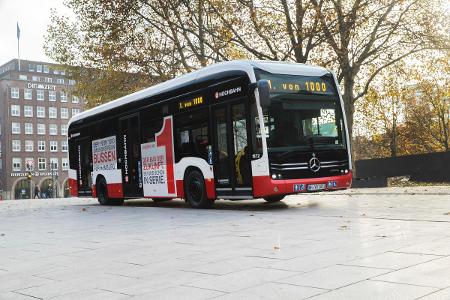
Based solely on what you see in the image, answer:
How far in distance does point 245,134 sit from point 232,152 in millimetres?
608

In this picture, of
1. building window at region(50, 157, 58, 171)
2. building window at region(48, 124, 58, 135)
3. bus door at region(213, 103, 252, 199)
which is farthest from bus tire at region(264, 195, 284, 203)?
building window at region(48, 124, 58, 135)

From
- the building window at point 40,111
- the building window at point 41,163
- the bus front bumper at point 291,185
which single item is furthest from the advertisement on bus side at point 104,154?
the building window at point 40,111

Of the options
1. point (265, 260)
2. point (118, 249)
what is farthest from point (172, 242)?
point (265, 260)

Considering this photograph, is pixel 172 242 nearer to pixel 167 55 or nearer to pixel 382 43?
pixel 382 43

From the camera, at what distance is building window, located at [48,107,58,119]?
98.6 metres

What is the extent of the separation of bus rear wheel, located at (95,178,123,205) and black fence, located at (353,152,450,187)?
1009 centimetres

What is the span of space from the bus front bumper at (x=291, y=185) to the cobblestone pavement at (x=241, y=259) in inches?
63.6

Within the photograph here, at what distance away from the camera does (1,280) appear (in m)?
5.67

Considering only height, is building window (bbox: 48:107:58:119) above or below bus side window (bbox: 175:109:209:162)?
above

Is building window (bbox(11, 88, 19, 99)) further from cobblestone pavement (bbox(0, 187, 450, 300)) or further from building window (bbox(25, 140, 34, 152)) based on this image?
cobblestone pavement (bbox(0, 187, 450, 300))

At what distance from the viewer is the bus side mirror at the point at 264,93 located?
1195 centimetres

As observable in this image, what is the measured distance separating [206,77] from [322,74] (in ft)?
9.04

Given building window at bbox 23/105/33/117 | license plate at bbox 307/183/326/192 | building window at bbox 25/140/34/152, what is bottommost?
license plate at bbox 307/183/326/192

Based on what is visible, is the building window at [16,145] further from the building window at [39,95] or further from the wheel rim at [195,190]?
the wheel rim at [195,190]
